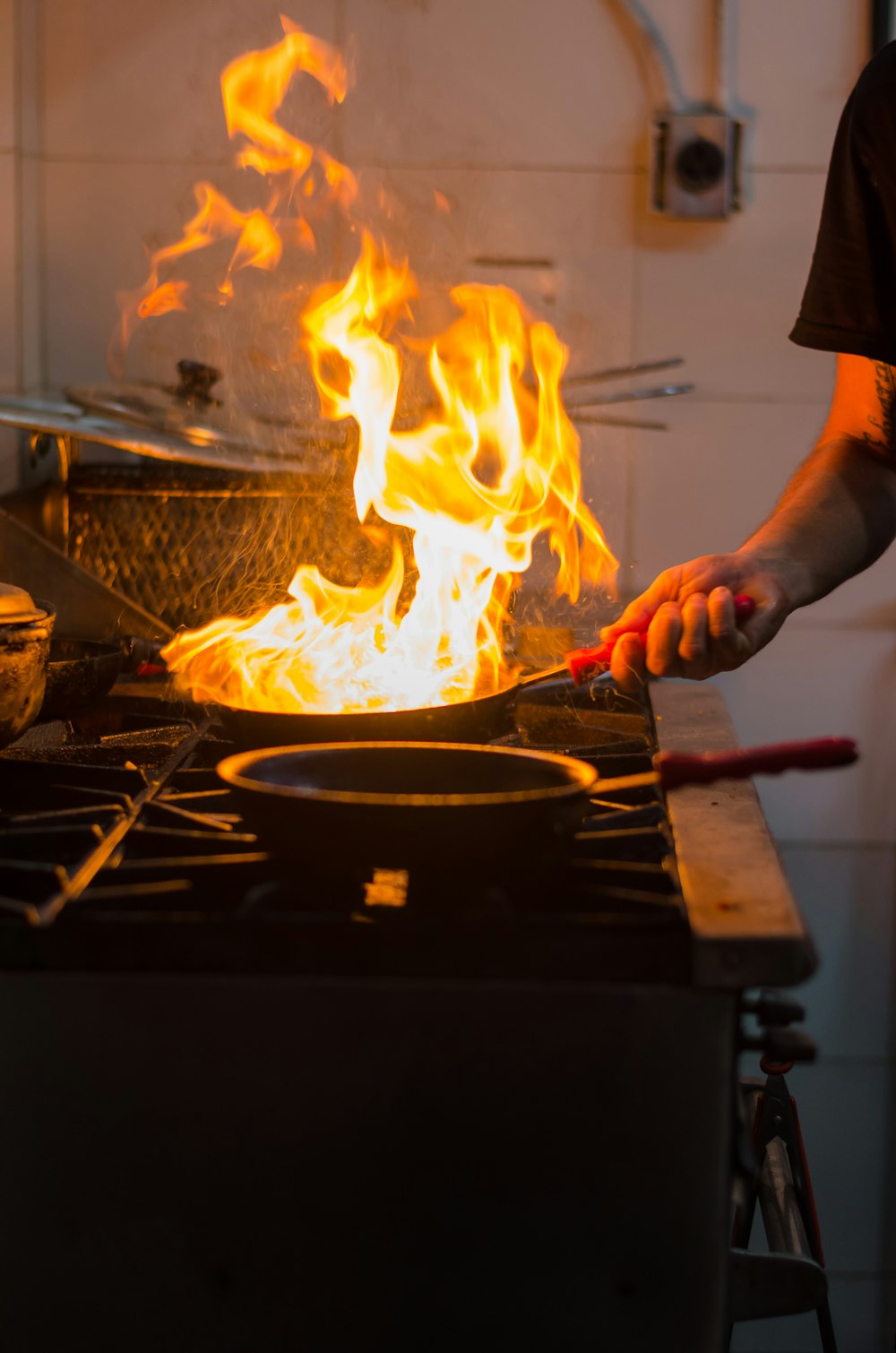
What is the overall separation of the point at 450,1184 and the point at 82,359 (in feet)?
5.60

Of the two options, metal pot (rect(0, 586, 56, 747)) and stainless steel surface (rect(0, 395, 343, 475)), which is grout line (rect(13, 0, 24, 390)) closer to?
stainless steel surface (rect(0, 395, 343, 475))

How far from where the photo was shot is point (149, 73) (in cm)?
203

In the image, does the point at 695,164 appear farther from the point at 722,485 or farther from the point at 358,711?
the point at 358,711

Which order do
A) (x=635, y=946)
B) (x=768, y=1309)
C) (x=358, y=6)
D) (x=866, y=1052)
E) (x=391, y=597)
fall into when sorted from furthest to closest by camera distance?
(x=866, y=1052), (x=358, y=6), (x=391, y=597), (x=768, y=1309), (x=635, y=946)

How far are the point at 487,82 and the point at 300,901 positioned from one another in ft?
5.54

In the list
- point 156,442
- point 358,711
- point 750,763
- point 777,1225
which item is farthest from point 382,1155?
point 156,442

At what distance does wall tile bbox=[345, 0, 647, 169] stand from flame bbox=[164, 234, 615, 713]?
0.21 metres

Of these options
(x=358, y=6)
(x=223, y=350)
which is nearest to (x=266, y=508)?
(x=223, y=350)

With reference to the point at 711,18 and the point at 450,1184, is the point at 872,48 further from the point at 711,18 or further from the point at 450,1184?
the point at 450,1184

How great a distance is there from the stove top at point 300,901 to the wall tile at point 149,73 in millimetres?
1379

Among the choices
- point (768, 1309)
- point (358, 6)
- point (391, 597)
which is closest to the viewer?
point (768, 1309)

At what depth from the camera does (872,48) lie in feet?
6.66

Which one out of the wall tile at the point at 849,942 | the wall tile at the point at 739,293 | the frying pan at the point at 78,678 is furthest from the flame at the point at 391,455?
the wall tile at the point at 849,942

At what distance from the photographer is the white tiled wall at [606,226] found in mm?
2021
